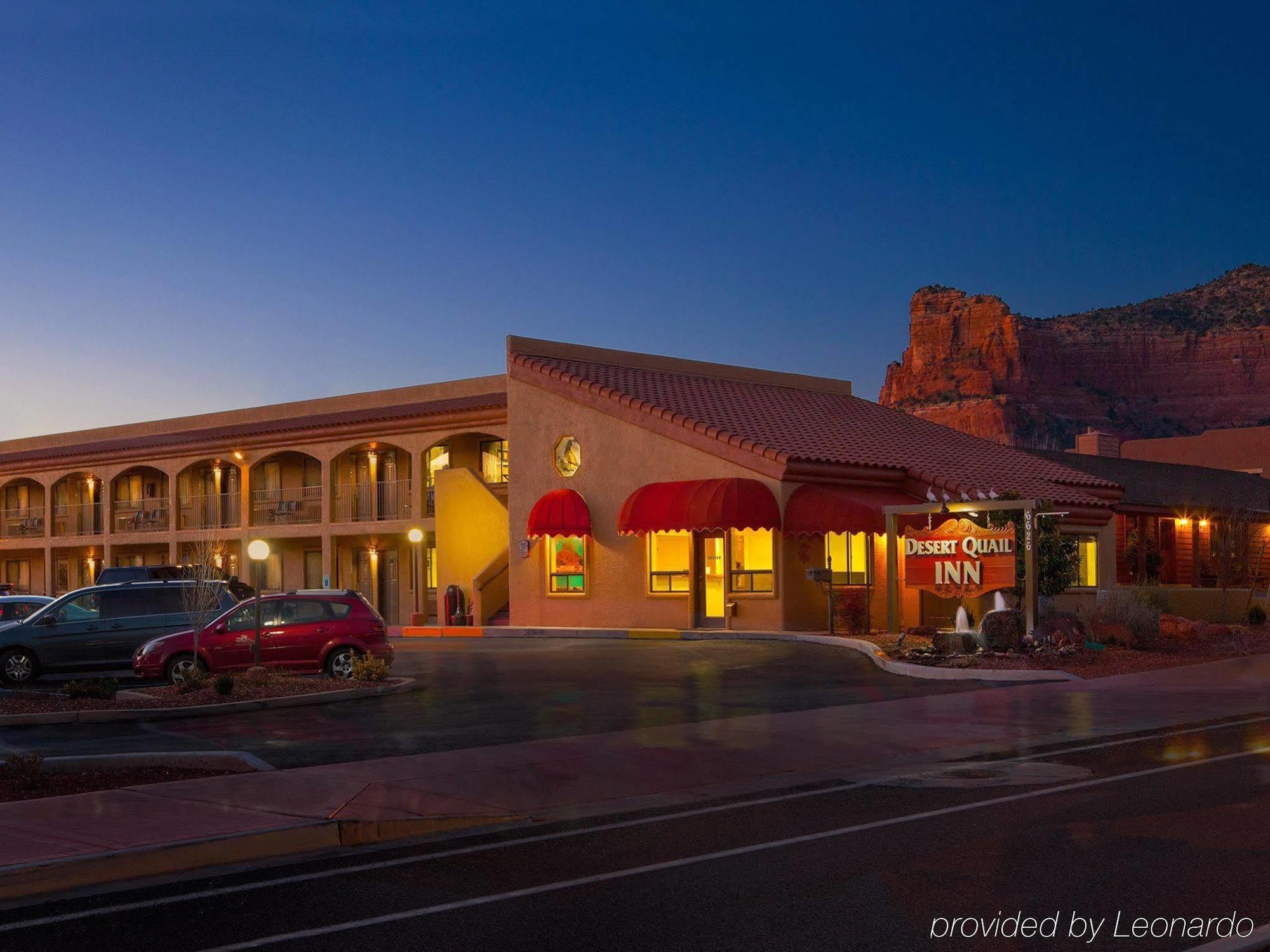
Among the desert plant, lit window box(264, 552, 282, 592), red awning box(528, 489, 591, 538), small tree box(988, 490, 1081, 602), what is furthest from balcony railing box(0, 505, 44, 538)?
small tree box(988, 490, 1081, 602)

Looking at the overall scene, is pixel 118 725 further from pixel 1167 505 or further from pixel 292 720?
pixel 1167 505

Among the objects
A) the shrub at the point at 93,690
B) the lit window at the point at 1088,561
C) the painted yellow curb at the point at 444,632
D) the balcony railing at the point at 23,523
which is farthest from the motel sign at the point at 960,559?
the balcony railing at the point at 23,523

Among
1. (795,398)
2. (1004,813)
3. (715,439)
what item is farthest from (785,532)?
(1004,813)

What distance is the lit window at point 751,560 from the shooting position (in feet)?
103

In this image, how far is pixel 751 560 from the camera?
31.9 m

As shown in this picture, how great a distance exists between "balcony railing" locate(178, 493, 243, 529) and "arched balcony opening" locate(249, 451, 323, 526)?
2.67 feet

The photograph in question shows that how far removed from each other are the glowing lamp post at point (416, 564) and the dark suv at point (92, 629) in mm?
13276

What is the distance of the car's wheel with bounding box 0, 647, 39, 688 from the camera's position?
2347cm

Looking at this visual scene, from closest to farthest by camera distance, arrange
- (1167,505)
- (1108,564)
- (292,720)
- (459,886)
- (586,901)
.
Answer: (586,901) < (459,886) < (292,720) < (1108,564) < (1167,505)

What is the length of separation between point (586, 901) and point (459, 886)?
0.96 m

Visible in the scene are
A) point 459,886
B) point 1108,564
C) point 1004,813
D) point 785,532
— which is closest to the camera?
point 459,886

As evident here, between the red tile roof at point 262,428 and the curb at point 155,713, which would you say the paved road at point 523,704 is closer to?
the curb at point 155,713

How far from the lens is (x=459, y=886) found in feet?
27.5

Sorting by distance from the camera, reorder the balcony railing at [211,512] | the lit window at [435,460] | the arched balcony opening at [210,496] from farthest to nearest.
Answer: the arched balcony opening at [210,496], the balcony railing at [211,512], the lit window at [435,460]
